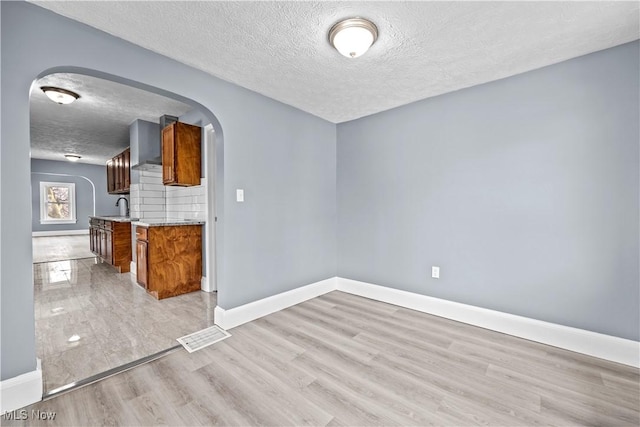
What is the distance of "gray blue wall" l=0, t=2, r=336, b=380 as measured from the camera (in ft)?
4.96

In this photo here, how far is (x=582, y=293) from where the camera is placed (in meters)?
2.13

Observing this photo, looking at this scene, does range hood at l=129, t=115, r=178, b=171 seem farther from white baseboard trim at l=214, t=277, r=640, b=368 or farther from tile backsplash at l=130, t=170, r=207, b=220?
white baseboard trim at l=214, t=277, r=640, b=368

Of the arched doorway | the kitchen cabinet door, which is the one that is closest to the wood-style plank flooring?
the arched doorway

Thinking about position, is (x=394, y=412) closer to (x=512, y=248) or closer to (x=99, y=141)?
(x=512, y=248)

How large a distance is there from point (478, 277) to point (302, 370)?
6.16ft

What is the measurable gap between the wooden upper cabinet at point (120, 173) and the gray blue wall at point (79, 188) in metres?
4.03

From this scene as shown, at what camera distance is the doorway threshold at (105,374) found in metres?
1.62

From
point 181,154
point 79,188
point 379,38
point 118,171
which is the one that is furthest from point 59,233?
point 379,38

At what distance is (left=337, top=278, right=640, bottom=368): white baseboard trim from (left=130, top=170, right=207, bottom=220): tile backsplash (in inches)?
114

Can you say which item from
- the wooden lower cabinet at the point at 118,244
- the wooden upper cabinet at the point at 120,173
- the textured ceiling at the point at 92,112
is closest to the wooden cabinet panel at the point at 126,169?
the wooden upper cabinet at the point at 120,173

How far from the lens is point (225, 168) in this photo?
2.57 m

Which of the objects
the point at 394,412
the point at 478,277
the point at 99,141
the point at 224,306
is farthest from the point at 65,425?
the point at 99,141

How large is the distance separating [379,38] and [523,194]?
1809 mm

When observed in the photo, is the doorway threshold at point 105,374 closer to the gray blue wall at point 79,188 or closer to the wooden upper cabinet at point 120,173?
the wooden upper cabinet at point 120,173
